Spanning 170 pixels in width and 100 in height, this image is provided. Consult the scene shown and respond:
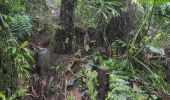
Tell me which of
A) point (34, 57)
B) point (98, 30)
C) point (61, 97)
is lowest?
point (61, 97)

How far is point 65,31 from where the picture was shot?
4184 mm

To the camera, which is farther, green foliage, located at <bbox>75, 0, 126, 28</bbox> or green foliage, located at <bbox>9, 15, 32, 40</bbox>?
green foliage, located at <bbox>75, 0, 126, 28</bbox>

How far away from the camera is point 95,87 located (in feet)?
11.5

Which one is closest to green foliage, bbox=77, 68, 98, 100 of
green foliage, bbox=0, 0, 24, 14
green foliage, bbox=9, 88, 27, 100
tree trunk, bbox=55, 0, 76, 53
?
tree trunk, bbox=55, 0, 76, 53

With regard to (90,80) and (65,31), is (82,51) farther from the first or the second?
(90,80)

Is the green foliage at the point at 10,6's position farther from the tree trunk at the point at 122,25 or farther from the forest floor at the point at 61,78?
the tree trunk at the point at 122,25

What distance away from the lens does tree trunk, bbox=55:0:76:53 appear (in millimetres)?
4124

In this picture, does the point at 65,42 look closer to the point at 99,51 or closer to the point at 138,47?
the point at 99,51

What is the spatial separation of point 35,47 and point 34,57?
0.22 meters

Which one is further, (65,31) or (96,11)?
(96,11)

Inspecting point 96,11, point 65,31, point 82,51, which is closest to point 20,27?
point 65,31

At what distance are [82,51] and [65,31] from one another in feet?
1.21

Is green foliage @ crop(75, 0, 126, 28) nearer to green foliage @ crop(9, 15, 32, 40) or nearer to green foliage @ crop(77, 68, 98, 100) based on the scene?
green foliage @ crop(9, 15, 32, 40)

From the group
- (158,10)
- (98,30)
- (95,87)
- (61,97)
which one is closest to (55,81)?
(61,97)
